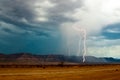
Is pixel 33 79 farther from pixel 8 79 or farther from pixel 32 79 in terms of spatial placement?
pixel 8 79

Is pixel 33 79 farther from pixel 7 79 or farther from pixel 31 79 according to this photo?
pixel 7 79

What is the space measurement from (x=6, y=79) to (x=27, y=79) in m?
4.19

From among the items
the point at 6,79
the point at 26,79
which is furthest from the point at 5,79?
the point at 26,79

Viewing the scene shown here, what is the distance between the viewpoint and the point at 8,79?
48.7m

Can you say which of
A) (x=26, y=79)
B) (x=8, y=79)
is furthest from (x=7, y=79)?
(x=26, y=79)

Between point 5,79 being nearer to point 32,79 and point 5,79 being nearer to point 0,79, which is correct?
point 0,79

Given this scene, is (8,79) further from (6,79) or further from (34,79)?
(34,79)

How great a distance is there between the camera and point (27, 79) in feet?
162

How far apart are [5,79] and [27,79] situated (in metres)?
4.38

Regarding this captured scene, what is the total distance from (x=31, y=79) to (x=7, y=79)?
190 inches

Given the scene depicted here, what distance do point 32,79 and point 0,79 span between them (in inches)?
252

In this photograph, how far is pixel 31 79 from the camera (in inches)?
1962

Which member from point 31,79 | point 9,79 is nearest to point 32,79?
point 31,79

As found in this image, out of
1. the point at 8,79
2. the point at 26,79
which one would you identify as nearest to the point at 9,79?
the point at 8,79
